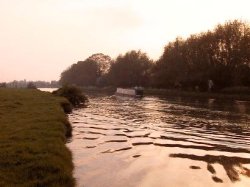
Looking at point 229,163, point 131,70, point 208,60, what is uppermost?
point 208,60

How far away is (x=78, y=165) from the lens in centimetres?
1519

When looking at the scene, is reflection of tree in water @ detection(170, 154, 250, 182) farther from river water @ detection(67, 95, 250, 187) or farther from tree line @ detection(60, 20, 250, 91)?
tree line @ detection(60, 20, 250, 91)

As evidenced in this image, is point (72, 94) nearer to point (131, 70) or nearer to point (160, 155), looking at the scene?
point (160, 155)

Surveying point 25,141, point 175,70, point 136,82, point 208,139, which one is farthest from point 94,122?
point 136,82

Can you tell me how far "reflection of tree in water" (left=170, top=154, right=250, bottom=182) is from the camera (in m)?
14.4

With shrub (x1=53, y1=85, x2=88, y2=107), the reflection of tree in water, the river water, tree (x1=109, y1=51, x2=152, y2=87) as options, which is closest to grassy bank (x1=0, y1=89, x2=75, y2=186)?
the river water

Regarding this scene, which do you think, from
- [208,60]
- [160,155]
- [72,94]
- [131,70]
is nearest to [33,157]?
[160,155]

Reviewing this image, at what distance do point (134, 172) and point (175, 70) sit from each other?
9933cm

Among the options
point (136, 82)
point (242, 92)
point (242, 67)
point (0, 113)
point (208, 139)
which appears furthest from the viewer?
point (136, 82)

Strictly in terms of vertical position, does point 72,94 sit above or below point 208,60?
below

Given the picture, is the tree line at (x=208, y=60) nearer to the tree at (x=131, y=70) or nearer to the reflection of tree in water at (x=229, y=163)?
the tree at (x=131, y=70)

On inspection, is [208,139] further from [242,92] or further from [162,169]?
[242,92]

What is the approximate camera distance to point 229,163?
1630cm

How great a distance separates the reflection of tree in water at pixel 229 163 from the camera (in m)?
14.4
